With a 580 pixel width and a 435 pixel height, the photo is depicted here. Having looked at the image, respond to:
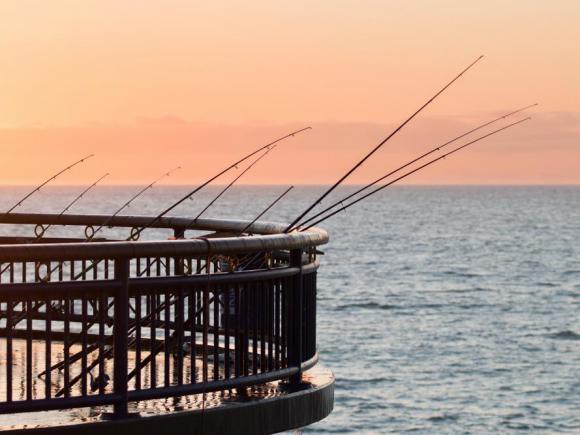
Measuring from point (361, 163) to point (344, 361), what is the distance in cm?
4107

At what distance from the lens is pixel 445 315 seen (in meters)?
65.6

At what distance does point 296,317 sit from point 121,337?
1.60 meters

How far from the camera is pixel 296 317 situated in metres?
8.74

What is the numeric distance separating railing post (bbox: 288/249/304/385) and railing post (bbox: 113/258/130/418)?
1.53m

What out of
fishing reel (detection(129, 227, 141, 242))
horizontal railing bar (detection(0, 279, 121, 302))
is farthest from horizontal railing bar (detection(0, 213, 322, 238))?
horizontal railing bar (detection(0, 279, 121, 302))

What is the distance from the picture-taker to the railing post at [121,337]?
24.1 feet

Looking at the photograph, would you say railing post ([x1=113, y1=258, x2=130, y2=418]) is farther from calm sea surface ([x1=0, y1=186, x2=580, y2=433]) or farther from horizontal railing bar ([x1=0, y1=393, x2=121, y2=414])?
calm sea surface ([x1=0, y1=186, x2=580, y2=433])

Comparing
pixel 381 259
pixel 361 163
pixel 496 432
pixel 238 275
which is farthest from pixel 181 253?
pixel 381 259

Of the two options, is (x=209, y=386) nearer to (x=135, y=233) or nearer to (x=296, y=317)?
(x=296, y=317)

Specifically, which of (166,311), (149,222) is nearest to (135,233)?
(149,222)

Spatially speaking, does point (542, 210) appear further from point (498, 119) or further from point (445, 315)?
point (498, 119)

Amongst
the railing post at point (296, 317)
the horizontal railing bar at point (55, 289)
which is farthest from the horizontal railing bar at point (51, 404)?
the railing post at point (296, 317)

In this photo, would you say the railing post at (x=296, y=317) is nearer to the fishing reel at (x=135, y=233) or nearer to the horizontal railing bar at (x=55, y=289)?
the horizontal railing bar at (x=55, y=289)

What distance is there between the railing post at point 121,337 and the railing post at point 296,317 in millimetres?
1529
